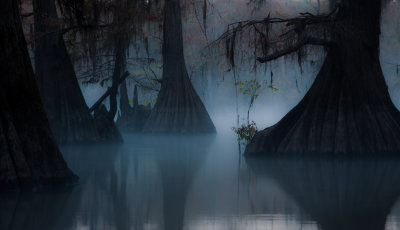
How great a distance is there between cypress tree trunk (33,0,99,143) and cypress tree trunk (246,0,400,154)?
20.7 ft

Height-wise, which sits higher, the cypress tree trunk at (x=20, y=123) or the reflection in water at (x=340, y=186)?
the cypress tree trunk at (x=20, y=123)

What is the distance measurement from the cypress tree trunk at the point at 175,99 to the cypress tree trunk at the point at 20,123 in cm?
1404

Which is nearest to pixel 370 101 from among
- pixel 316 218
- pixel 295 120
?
pixel 295 120

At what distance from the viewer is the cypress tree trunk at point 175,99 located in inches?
882

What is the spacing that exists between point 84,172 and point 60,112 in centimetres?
670

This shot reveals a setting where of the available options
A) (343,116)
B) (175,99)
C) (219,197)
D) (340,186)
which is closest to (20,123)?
(219,197)

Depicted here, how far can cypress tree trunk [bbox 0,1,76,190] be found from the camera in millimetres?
7754

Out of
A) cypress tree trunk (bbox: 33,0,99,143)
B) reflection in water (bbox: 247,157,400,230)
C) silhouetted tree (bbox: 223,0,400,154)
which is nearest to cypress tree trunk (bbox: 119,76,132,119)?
cypress tree trunk (bbox: 33,0,99,143)

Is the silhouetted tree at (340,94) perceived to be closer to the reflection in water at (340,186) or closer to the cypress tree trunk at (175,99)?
the reflection in water at (340,186)

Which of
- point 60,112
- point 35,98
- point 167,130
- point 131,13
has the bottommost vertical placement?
point 167,130

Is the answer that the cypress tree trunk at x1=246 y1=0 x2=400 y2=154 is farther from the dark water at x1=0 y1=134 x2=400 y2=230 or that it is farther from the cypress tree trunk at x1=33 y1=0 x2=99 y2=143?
the cypress tree trunk at x1=33 y1=0 x2=99 y2=143

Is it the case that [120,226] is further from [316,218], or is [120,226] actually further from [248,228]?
[316,218]

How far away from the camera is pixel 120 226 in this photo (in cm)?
586

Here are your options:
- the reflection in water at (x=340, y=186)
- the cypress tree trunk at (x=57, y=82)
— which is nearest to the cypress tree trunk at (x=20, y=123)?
the reflection in water at (x=340, y=186)
